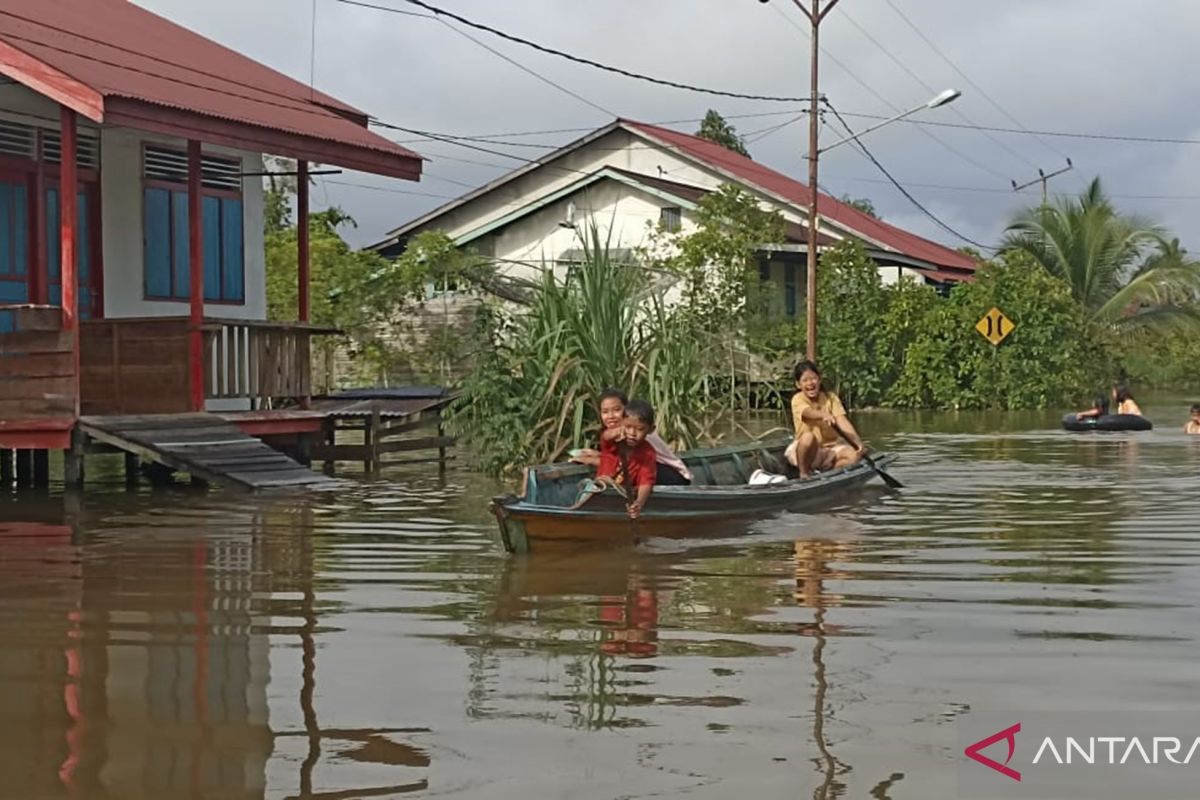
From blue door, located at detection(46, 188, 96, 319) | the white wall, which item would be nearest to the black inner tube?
the white wall

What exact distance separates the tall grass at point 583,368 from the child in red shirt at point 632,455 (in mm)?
3951

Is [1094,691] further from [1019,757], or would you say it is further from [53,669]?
[53,669]

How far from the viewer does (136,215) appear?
61.2 ft

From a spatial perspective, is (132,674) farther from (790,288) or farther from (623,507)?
(790,288)

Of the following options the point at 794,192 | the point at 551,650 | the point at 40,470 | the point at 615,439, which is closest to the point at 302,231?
the point at 40,470

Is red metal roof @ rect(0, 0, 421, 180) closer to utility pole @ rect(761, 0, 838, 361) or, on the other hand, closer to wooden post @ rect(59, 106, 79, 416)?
wooden post @ rect(59, 106, 79, 416)

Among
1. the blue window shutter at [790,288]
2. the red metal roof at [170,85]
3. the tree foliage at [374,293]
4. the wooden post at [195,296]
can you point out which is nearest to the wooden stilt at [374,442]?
the red metal roof at [170,85]

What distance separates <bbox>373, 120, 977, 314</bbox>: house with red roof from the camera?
41.1 metres

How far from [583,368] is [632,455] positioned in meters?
4.30

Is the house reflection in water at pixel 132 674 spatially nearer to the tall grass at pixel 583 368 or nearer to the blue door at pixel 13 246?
the tall grass at pixel 583 368

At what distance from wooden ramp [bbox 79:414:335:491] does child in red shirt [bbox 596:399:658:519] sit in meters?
4.75

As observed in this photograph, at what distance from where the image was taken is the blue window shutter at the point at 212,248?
19.6 m

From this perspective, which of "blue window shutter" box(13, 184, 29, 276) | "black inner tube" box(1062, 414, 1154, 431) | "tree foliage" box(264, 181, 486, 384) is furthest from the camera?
"tree foliage" box(264, 181, 486, 384)

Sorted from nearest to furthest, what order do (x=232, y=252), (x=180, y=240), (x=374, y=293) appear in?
1. (x=180, y=240)
2. (x=232, y=252)
3. (x=374, y=293)
